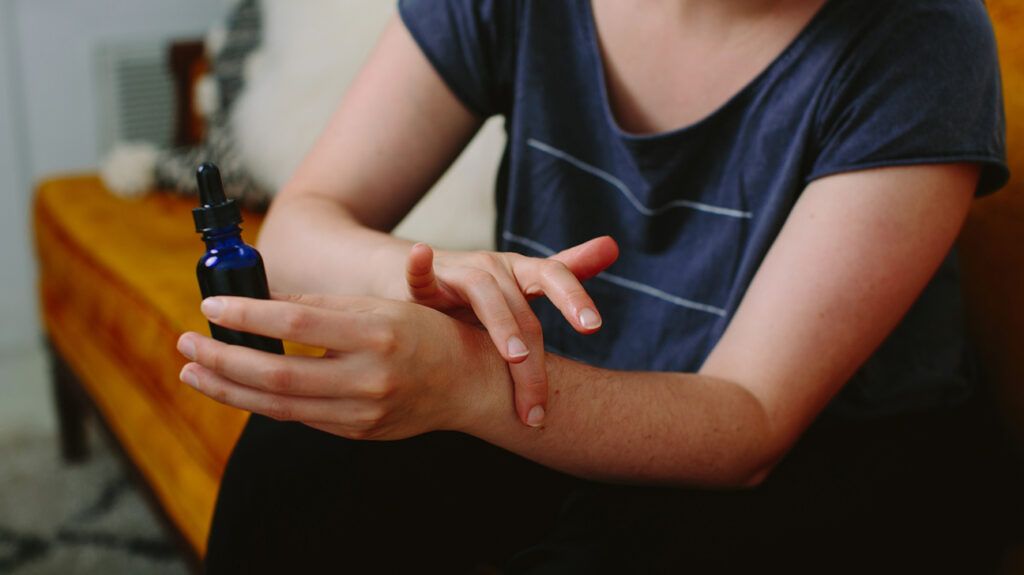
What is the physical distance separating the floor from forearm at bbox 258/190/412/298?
68cm

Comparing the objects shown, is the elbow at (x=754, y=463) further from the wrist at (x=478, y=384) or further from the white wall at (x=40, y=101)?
the white wall at (x=40, y=101)

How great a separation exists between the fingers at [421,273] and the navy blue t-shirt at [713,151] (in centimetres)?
28

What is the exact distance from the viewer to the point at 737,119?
32.9 inches

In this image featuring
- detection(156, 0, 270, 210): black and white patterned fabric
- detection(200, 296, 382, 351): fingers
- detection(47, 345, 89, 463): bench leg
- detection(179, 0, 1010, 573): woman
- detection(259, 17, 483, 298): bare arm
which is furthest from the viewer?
detection(47, 345, 89, 463): bench leg

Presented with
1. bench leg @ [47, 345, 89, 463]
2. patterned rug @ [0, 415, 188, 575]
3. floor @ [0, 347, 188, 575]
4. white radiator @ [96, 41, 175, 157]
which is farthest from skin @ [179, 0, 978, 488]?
white radiator @ [96, 41, 175, 157]

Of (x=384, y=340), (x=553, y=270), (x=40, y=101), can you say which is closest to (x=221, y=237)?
(x=384, y=340)

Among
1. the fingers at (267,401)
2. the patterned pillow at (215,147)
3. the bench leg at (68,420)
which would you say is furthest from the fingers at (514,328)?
the bench leg at (68,420)

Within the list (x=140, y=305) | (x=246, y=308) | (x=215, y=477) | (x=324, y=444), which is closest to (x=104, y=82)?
(x=140, y=305)

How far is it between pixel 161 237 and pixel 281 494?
101 centimetres

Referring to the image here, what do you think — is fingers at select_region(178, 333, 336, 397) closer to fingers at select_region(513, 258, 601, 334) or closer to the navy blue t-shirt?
fingers at select_region(513, 258, 601, 334)

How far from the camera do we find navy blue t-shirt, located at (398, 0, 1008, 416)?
29.4 inches

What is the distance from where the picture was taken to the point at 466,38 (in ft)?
3.06

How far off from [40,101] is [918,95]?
2319 millimetres

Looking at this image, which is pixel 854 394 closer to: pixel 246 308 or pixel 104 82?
pixel 246 308
